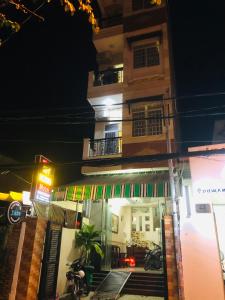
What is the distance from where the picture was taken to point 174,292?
8.20 metres

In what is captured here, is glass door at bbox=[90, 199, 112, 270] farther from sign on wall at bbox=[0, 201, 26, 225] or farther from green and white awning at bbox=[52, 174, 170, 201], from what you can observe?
sign on wall at bbox=[0, 201, 26, 225]

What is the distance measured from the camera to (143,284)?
37.9 ft

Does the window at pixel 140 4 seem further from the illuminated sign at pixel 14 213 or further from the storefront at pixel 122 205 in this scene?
the illuminated sign at pixel 14 213

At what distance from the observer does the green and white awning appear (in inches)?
399

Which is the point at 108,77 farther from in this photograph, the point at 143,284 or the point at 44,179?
the point at 143,284

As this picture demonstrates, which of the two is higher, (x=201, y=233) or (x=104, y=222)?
(x=104, y=222)

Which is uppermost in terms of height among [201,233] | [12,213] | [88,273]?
[12,213]

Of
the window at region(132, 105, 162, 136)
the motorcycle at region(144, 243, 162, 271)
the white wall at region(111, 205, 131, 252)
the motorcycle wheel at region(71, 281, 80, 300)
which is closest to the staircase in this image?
the motorcycle at region(144, 243, 162, 271)

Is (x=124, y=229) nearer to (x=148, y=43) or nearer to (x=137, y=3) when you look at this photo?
(x=148, y=43)

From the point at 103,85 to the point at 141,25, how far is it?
176 inches

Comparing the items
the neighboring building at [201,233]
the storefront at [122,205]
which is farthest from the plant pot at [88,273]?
the neighboring building at [201,233]

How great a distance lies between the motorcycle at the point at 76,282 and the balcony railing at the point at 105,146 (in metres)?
5.62

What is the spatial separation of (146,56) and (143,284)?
12.1 metres

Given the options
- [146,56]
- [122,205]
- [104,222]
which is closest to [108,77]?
[146,56]
